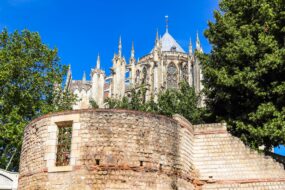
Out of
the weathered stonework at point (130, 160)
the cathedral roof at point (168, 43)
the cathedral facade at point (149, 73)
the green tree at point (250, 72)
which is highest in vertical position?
the cathedral roof at point (168, 43)

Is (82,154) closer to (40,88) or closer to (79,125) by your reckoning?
(79,125)

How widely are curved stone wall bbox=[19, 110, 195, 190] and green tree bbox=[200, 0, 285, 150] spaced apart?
345 centimetres

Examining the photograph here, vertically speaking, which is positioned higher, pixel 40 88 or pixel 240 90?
pixel 40 88

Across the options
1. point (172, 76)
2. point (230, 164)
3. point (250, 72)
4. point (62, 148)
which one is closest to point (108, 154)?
point (62, 148)

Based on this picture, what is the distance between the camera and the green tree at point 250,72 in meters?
12.4

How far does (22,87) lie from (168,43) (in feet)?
116

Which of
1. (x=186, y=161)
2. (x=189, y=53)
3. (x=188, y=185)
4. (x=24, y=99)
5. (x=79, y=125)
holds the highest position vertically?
(x=189, y=53)

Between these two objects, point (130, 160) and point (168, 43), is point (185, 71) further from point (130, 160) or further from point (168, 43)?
point (130, 160)

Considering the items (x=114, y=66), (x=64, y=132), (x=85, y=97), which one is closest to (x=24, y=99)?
(x=64, y=132)

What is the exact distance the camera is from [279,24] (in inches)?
527

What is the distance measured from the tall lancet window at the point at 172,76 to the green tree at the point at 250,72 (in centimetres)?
3200

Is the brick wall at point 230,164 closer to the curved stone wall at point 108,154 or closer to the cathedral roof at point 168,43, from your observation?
the curved stone wall at point 108,154

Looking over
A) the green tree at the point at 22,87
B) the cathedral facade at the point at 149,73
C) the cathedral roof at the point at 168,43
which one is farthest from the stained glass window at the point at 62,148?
the cathedral roof at the point at 168,43

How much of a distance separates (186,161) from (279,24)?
610 cm
